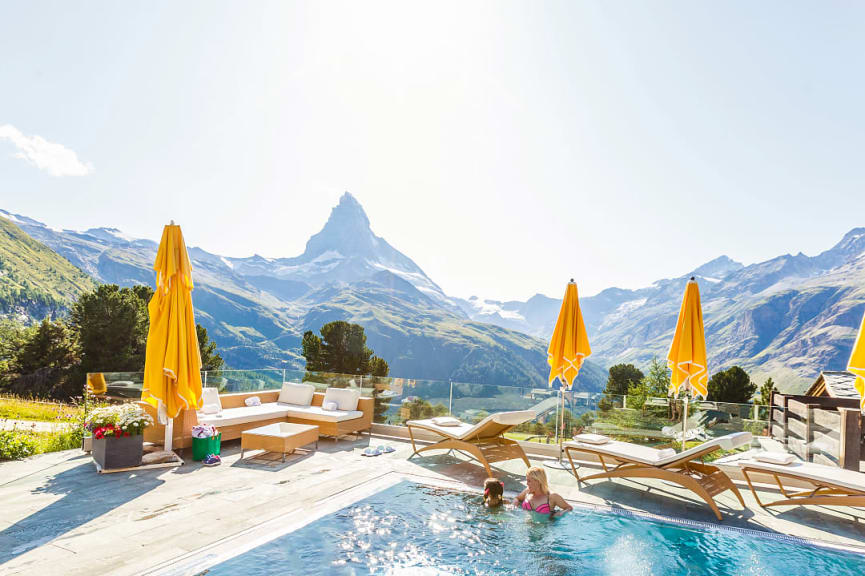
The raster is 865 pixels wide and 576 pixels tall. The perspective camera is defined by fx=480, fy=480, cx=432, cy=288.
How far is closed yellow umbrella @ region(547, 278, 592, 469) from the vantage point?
22.8 feet

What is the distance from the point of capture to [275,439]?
20.8ft

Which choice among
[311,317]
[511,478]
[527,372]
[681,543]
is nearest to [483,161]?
[511,478]

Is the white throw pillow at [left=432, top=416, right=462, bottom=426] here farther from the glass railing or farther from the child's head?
the child's head

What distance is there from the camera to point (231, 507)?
4.55 m

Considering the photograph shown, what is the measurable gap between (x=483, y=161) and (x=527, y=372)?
352ft

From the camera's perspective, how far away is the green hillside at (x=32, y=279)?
7980 centimetres

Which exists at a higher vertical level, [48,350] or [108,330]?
[108,330]

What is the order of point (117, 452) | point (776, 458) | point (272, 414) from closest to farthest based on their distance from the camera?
point (776, 458) < point (117, 452) < point (272, 414)

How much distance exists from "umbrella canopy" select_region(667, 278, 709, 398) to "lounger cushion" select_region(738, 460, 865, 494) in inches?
42.7

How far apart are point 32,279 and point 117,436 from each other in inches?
4209

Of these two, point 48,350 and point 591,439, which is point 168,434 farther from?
point 48,350

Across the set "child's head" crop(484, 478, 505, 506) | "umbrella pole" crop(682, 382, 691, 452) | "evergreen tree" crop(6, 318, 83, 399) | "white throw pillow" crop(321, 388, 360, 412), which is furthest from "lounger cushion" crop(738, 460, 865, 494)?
"evergreen tree" crop(6, 318, 83, 399)

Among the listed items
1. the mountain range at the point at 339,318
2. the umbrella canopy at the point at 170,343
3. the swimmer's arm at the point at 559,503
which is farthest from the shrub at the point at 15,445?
the mountain range at the point at 339,318

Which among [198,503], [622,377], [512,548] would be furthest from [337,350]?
[512,548]
